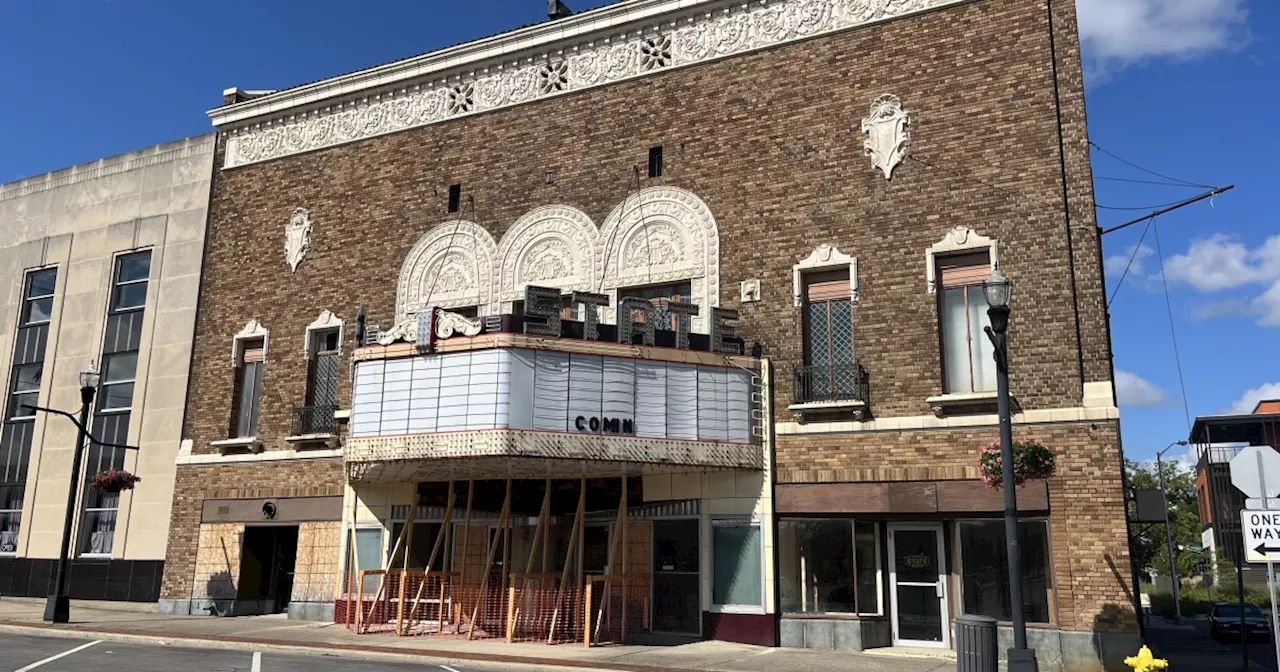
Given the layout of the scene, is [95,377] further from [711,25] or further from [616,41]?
[711,25]

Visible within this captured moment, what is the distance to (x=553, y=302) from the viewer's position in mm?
18203

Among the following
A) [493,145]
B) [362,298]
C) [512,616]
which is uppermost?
[493,145]

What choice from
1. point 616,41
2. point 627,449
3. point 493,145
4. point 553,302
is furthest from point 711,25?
point 627,449

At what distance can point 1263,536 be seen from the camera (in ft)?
37.6

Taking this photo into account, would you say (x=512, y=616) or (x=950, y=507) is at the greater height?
(x=950, y=507)

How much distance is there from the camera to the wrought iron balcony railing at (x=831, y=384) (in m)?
18.3

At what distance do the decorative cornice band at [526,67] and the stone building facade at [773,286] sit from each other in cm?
8

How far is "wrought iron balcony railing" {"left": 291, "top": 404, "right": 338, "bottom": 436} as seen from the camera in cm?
2334

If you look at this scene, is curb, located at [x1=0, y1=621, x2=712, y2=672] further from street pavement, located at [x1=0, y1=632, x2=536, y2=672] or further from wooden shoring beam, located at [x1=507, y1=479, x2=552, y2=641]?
wooden shoring beam, located at [x1=507, y1=479, x2=552, y2=641]

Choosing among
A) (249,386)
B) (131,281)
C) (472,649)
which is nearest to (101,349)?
(131,281)

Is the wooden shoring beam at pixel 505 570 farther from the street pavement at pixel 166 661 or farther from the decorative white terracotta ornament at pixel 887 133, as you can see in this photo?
the decorative white terracotta ornament at pixel 887 133

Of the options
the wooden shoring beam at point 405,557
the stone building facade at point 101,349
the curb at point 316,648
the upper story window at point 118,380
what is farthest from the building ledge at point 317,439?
the upper story window at point 118,380

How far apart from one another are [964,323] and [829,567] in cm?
524

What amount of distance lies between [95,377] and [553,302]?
1254cm
